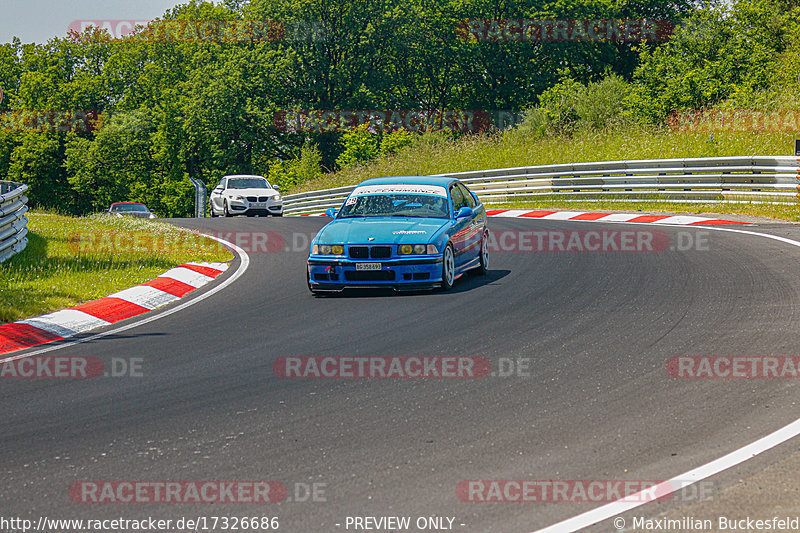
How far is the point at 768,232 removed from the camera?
15.6 m

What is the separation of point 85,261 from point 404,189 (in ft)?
16.7

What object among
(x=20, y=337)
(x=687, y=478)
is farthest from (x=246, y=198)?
(x=687, y=478)

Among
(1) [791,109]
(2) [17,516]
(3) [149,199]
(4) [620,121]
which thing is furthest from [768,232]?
(3) [149,199]

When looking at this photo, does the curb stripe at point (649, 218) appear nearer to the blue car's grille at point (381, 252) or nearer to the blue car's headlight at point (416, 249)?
the blue car's headlight at point (416, 249)

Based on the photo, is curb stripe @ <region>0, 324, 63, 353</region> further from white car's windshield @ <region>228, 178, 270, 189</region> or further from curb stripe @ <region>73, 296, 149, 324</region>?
white car's windshield @ <region>228, 178, 270, 189</region>

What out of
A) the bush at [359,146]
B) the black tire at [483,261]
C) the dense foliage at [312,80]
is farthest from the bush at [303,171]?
the black tire at [483,261]

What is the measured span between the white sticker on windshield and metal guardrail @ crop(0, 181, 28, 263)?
542 centimetres

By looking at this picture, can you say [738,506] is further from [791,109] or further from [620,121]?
[620,121]

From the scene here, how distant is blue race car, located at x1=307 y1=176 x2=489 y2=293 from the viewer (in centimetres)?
1116

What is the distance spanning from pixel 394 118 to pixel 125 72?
90.4 feet

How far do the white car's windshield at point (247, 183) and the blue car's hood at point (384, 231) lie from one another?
18274 mm

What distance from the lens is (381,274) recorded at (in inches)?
441

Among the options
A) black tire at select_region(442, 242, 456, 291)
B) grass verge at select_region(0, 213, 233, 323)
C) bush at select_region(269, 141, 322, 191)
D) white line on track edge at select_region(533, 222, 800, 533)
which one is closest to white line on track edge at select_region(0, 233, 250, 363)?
grass verge at select_region(0, 213, 233, 323)

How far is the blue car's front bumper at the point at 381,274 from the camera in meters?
11.1
